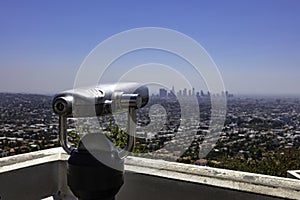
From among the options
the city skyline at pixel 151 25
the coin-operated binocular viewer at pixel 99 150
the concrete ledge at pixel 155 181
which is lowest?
the concrete ledge at pixel 155 181

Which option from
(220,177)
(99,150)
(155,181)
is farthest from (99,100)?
(220,177)

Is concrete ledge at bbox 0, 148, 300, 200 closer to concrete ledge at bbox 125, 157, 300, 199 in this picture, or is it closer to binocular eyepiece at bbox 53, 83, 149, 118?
concrete ledge at bbox 125, 157, 300, 199

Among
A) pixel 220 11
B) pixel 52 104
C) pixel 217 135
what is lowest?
pixel 217 135

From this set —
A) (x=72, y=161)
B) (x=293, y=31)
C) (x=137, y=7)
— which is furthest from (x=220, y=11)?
(x=293, y=31)

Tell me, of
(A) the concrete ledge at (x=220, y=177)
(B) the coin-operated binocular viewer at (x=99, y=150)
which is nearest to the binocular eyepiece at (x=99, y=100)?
(B) the coin-operated binocular viewer at (x=99, y=150)

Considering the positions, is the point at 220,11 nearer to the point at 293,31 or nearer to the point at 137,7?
the point at 137,7

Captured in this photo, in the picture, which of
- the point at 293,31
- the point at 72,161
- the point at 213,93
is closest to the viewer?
the point at 72,161

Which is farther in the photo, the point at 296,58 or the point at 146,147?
the point at 296,58

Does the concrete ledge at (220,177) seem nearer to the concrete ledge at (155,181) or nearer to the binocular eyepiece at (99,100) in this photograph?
the concrete ledge at (155,181)
